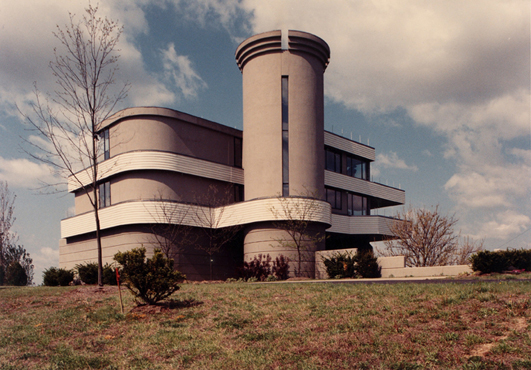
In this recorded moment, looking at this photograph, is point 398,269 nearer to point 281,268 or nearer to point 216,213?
point 281,268

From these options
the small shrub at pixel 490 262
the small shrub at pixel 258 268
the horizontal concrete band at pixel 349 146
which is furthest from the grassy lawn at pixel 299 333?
the horizontal concrete band at pixel 349 146

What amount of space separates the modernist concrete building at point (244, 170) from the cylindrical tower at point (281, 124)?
0.27 feet

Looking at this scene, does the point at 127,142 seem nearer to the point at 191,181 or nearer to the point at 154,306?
the point at 191,181

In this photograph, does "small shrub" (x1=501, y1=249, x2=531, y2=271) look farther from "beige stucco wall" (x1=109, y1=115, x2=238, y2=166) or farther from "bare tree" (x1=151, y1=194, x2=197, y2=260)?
"beige stucco wall" (x1=109, y1=115, x2=238, y2=166)

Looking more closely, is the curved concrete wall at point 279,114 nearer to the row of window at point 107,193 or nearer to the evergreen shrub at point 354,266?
the row of window at point 107,193

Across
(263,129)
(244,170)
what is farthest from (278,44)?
(244,170)

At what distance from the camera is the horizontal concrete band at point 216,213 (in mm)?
35625

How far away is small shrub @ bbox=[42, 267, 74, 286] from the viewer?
101ft

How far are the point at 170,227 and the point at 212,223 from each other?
374 centimetres

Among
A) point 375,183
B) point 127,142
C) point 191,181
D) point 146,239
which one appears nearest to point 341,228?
point 375,183

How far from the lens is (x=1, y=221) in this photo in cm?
5000

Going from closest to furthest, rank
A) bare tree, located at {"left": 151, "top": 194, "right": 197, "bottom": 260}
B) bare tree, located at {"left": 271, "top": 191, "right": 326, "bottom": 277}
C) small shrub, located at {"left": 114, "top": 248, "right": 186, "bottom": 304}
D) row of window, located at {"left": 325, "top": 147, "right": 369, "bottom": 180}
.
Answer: small shrub, located at {"left": 114, "top": 248, "right": 186, "bottom": 304} < bare tree, located at {"left": 271, "top": 191, "right": 326, "bottom": 277} < bare tree, located at {"left": 151, "top": 194, "right": 197, "bottom": 260} < row of window, located at {"left": 325, "top": 147, "right": 369, "bottom": 180}

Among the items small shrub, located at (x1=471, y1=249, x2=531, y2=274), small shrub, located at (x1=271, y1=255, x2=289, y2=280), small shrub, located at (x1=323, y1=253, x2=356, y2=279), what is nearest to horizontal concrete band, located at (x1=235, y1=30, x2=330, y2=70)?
small shrub, located at (x1=271, y1=255, x2=289, y2=280)

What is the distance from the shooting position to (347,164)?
50375mm
